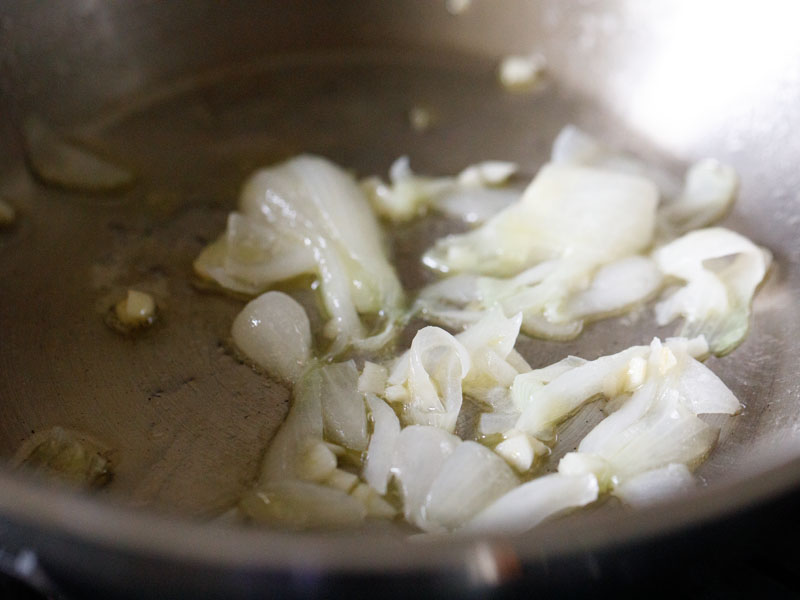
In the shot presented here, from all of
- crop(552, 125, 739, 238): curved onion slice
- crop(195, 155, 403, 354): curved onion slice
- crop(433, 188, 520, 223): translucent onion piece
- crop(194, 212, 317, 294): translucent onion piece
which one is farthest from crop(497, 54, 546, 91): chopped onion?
crop(194, 212, 317, 294): translucent onion piece

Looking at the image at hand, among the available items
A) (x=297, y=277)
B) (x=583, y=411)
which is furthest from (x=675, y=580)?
(x=297, y=277)

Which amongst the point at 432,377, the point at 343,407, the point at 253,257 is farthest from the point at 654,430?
the point at 253,257

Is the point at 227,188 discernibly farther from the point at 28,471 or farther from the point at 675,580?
the point at 675,580

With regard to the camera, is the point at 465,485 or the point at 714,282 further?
the point at 714,282

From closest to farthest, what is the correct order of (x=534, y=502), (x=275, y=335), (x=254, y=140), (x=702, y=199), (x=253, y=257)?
1. (x=534, y=502)
2. (x=275, y=335)
3. (x=253, y=257)
4. (x=702, y=199)
5. (x=254, y=140)

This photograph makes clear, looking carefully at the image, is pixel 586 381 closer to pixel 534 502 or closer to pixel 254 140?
pixel 534 502

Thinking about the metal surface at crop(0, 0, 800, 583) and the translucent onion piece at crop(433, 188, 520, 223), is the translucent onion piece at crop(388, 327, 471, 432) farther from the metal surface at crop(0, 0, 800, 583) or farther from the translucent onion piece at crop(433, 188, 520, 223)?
the translucent onion piece at crop(433, 188, 520, 223)
